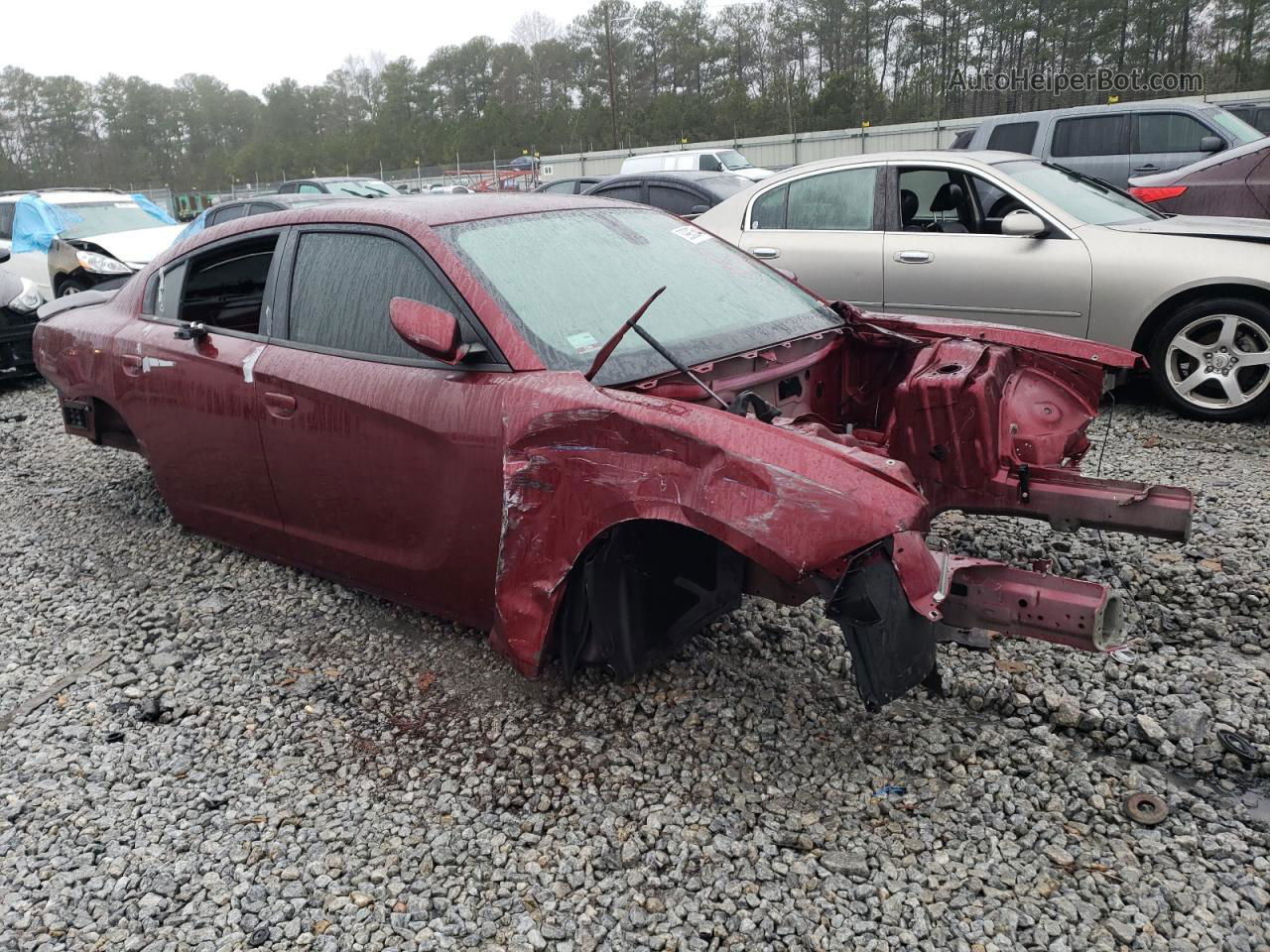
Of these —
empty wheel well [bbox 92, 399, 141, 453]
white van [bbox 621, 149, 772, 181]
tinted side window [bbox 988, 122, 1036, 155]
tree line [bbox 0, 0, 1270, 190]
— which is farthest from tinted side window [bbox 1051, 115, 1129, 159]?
tree line [bbox 0, 0, 1270, 190]

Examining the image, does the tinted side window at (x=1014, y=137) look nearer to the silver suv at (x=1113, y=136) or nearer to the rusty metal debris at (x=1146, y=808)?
the silver suv at (x=1113, y=136)

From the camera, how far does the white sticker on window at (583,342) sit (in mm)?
3055

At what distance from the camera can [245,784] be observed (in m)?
2.92

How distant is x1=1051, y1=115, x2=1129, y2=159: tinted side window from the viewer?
1097cm

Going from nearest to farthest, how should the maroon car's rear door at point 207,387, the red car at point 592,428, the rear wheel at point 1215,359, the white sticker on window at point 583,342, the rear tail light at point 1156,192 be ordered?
the red car at point 592,428 → the white sticker on window at point 583,342 → the maroon car's rear door at point 207,387 → the rear wheel at point 1215,359 → the rear tail light at point 1156,192

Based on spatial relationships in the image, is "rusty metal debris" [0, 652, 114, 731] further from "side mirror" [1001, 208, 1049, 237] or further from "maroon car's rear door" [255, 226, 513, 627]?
"side mirror" [1001, 208, 1049, 237]

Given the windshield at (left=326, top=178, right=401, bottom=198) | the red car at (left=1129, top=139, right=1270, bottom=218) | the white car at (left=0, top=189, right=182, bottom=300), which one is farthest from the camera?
the windshield at (left=326, top=178, right=401, bottom=198)

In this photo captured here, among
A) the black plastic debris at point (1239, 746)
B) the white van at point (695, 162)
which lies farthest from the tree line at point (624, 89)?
the black plastic debris at point (1239, 746)

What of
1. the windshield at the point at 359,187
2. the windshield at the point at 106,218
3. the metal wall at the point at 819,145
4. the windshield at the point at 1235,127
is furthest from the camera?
the metal wall at the point at 819,145

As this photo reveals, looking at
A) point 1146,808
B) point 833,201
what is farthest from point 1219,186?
point 1146,808

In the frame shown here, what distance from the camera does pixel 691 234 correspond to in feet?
13.2

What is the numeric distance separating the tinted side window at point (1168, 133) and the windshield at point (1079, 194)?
4.76 meters

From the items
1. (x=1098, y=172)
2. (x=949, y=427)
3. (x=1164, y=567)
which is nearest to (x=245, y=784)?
(x=949, y=427)

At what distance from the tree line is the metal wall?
45.6ft
